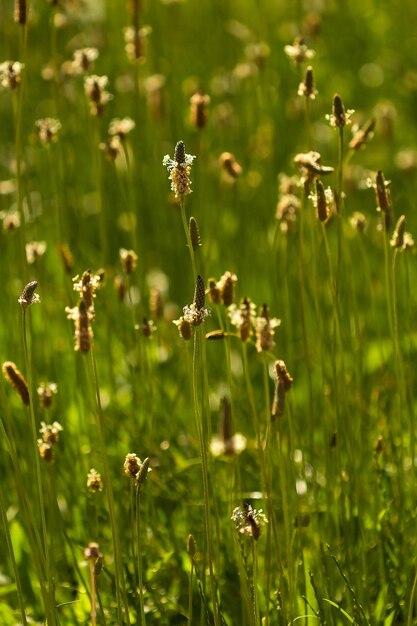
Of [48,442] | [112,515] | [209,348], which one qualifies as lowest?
[112,515]

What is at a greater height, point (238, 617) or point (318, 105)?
point (318, 105)

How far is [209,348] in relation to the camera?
2438mm

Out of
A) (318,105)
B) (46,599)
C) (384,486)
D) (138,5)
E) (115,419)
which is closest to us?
(46,599)

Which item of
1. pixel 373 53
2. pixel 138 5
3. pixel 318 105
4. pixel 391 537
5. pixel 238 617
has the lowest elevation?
pixel 238 617

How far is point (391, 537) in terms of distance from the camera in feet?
5.46

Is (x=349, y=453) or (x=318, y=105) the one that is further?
(x=318, y=105)

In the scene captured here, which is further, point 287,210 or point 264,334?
point 287,210

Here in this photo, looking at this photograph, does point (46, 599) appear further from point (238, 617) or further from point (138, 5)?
point (138, 5)

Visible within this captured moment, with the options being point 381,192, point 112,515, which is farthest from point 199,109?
point 112,515

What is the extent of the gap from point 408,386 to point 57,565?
70 cm

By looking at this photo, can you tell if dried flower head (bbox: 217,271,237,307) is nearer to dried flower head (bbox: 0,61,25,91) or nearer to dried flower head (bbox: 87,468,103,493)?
dried flower head (bbox: 87,468,103,493)

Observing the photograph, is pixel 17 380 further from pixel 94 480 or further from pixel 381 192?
pixel 381 192

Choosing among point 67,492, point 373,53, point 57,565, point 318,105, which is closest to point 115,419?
point 67,492

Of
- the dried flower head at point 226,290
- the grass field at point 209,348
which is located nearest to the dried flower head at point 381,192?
the grass field at point 209,348
